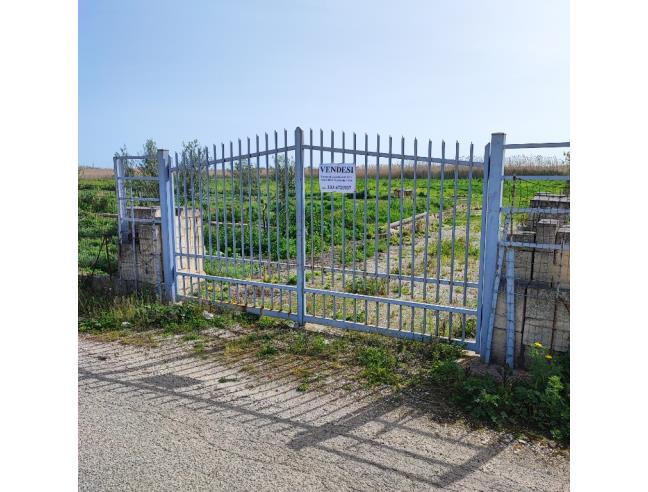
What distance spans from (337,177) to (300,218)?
2.45 ft

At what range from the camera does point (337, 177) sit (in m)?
5.87

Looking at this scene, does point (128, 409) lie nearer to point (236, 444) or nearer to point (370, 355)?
point (236, 444)

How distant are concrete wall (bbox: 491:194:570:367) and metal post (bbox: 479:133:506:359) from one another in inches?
4.6

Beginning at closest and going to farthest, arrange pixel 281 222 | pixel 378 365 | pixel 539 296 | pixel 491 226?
pixel 539 296, pixel 491 226, pixel 378 365, pixel 281 222

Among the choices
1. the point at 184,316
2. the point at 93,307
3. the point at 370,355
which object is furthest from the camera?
the point at 93,307

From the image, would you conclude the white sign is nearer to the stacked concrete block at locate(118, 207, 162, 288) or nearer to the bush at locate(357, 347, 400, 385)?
the bush at locate(357, 347, 400, 385)

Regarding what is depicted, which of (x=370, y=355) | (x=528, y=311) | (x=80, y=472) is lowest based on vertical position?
(x=80, y=472)

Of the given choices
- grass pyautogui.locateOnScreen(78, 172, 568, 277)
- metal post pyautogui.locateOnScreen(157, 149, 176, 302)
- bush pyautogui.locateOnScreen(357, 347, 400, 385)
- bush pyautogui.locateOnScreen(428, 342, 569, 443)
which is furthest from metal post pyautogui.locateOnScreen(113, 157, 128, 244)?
bush pyautogui.locateOnScreen(428, 342, 569, 443)

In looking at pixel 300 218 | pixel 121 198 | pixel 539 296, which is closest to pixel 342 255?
pixel 300 218

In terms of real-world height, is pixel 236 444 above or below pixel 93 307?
below

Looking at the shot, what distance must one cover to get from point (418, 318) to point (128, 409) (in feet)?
12.1

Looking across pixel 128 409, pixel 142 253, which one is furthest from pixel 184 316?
pixel 128 409

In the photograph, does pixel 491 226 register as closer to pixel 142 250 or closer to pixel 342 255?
pixel 342 255

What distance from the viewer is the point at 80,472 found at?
363cm
